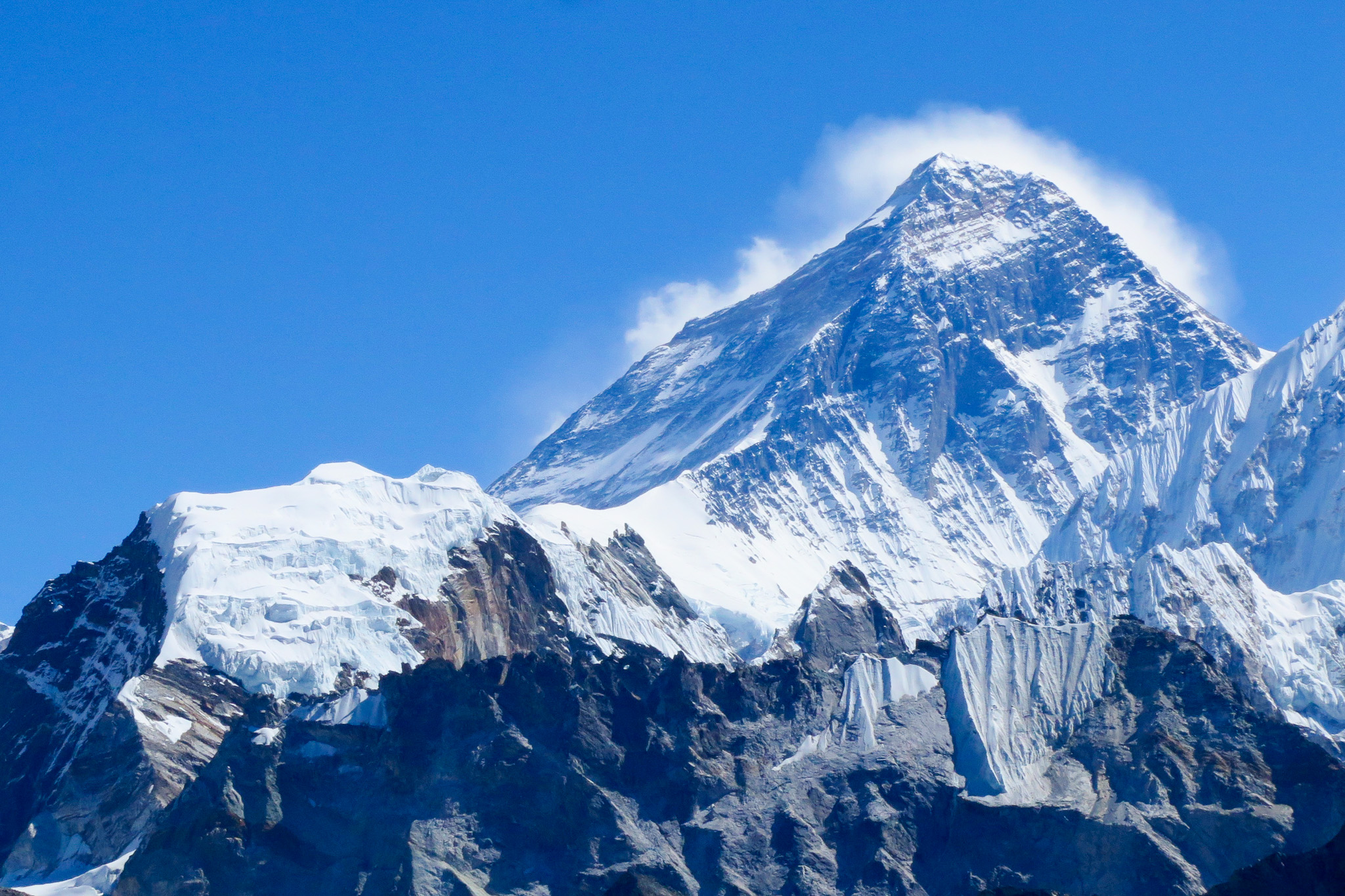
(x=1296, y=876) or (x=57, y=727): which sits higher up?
(x=57, y=727)

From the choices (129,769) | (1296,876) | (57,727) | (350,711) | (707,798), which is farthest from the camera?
(57,727)

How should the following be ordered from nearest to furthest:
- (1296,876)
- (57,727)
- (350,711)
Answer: (1296,876) → (350,711) → (57,727)

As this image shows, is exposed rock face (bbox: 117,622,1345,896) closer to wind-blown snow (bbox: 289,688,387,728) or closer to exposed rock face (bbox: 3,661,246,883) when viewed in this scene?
wind-blown snow (bbox: 289,688,387,728)

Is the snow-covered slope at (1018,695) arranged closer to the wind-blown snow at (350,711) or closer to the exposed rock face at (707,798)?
the exposed rock face at (707,798)

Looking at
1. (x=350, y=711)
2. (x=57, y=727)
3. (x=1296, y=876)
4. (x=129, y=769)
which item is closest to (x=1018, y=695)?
(x=350, y=711)

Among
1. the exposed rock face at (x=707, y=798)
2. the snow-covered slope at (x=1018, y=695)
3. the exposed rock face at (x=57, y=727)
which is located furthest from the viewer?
the exposed rock face at (x=57, y=727)

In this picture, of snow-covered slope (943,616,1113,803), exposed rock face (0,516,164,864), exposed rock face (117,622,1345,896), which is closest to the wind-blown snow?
exposed rock face (117,622,1345,896)

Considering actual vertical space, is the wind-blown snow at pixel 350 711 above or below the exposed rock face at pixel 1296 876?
above

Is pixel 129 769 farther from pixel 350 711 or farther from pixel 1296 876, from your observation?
pixel 1296 876

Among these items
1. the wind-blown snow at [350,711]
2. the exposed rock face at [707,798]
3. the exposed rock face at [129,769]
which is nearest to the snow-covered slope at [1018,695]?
the exposed rock face at [707,798]
